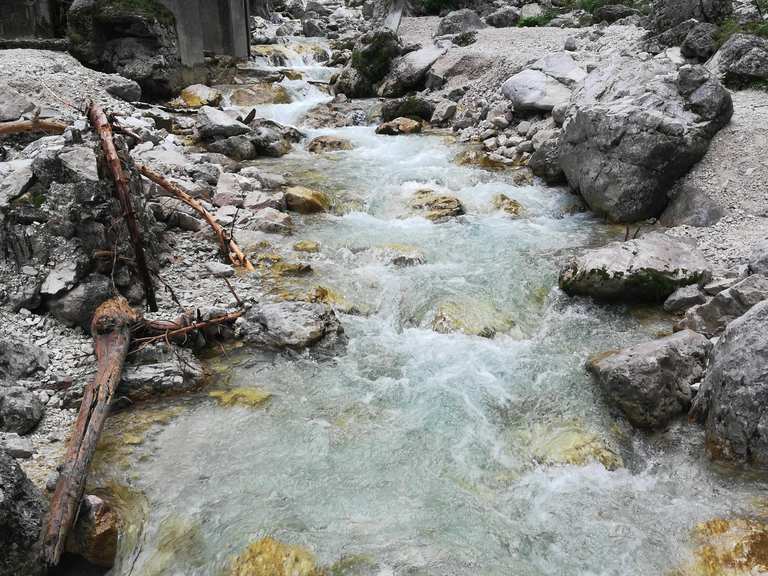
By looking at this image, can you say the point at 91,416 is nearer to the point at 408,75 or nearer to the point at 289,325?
the point at 289,325

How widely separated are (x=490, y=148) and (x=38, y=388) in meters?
10.8

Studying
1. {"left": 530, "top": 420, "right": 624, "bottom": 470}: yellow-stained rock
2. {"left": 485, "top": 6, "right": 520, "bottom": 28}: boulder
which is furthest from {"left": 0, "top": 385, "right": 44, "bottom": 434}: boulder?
{"left": 485, "top": 6, "right": 520, "bottom": 28}: boulder

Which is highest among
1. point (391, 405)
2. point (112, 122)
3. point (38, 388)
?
point (112, 122)

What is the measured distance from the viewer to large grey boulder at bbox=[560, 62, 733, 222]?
913 cm

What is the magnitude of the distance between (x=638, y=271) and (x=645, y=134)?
11.1ft

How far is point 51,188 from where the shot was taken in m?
6.01

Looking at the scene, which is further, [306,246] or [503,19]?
[503,19]

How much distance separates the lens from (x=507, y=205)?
34.1 feet

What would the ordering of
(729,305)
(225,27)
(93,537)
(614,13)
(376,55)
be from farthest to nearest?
1. (225,27)
2. (614,13)
3. (376,55)
4. (729,305)
5. (93,537)

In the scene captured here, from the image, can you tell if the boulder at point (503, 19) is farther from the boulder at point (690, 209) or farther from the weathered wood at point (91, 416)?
the weathered wood at point (91, 416)

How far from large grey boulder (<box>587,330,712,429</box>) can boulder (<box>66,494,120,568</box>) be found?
179 inches

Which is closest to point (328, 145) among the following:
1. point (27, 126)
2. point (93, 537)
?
point (27, 126)

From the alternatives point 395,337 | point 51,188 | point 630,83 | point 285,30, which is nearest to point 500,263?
point 395,337

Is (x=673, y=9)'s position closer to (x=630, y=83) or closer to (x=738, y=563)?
(x=630, y=83)
